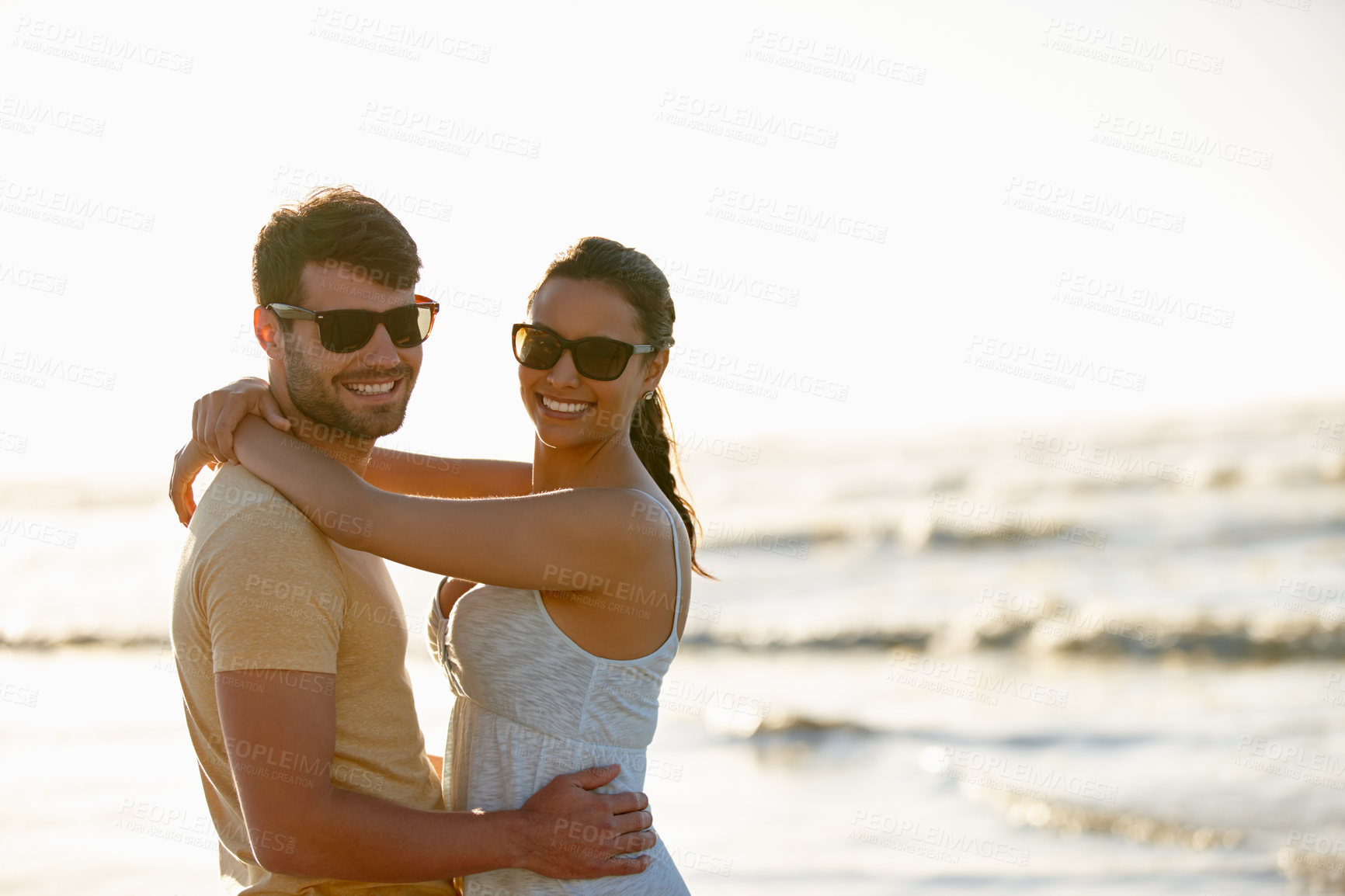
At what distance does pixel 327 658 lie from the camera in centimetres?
246

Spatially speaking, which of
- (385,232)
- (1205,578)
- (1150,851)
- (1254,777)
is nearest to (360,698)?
(385,232)

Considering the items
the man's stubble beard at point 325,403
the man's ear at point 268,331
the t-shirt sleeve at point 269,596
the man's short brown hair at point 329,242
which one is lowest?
the t-shirt sleeve at point 269,596

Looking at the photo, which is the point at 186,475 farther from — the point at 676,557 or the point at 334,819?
the point at 676,557

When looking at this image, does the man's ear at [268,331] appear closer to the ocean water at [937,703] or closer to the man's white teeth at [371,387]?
the man's white teeth at [371,387]

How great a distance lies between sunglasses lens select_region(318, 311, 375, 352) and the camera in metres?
2.78

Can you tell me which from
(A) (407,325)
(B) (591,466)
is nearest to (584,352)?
(B) (591,466)

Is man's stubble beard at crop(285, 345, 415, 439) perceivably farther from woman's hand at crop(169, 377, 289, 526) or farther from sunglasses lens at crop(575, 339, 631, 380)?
sunglasses lens at crop(575, 339, 631, 380)

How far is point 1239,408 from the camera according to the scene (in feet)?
110

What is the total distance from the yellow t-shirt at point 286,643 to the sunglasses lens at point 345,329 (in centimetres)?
40

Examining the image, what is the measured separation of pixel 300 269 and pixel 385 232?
0.23 metres

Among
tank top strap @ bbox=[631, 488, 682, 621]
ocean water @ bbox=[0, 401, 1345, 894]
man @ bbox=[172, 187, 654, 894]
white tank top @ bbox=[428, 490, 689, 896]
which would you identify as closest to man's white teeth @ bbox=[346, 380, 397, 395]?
man @ bbox=[172, 187, 654, 894]

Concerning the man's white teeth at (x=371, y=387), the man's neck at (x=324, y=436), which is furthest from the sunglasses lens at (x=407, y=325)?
the man's neck at (x=324, y=436)

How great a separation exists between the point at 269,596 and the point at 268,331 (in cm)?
81

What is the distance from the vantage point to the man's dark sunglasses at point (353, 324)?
279cm
